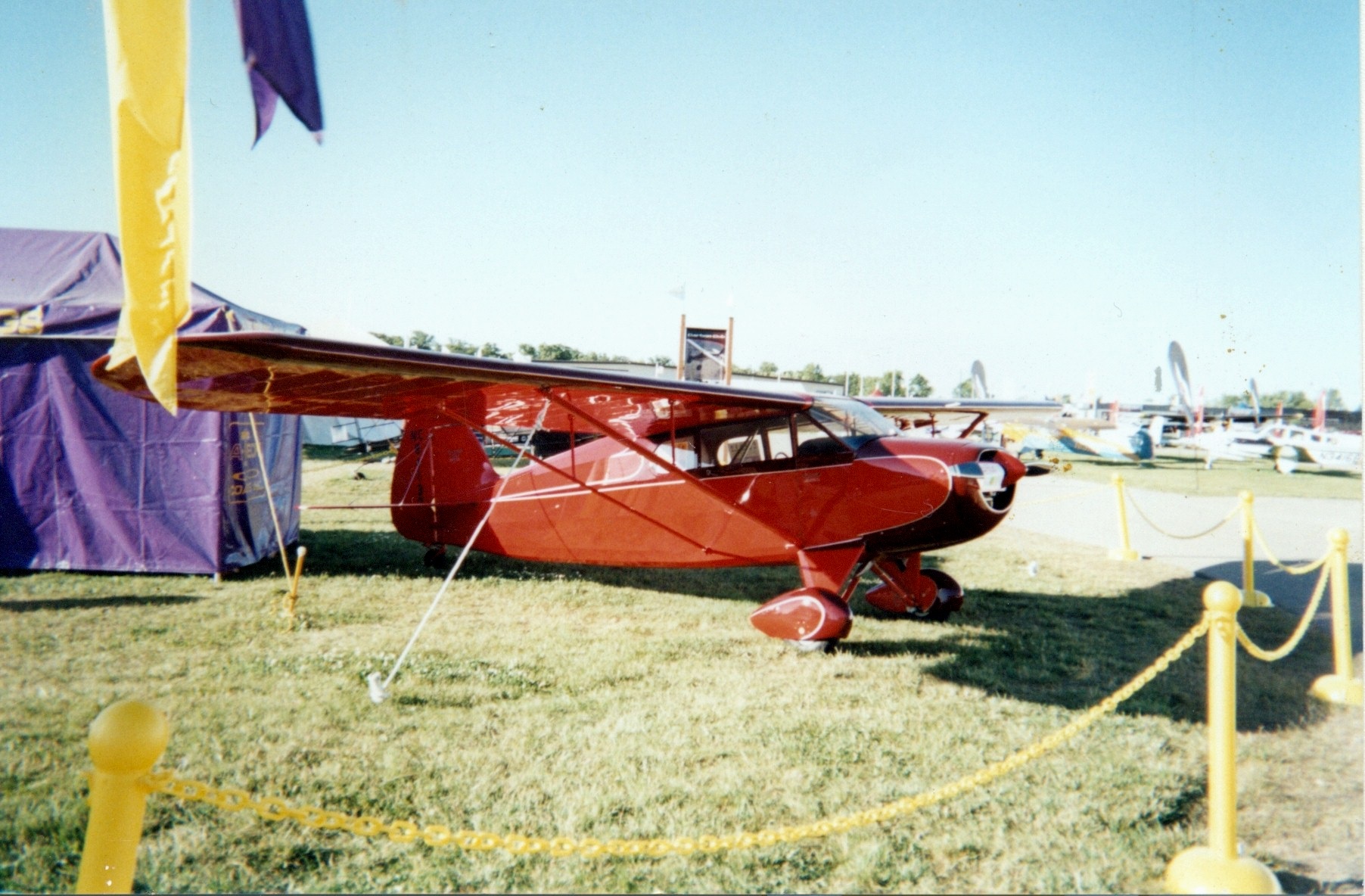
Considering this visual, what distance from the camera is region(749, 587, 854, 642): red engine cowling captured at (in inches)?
205

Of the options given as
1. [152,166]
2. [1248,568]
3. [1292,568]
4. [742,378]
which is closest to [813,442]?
[152,166]

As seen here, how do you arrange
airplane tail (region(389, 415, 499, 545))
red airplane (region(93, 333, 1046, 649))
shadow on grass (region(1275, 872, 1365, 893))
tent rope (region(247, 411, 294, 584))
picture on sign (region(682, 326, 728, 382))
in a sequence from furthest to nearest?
picture on sign (region(682, 326, 728, 382)) < airplane tail (region(389, 415, 499, 545)) < tent rope (region(247, 411, 294, 584)) < red airplane (region(93, 333, 1046, 649)) < shadow on grass (region(1275, 872, 1365, 893))

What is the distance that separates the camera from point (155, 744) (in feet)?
5.57

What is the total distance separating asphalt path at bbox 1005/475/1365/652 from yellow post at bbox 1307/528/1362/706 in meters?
1.72

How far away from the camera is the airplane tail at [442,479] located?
8.32 metres

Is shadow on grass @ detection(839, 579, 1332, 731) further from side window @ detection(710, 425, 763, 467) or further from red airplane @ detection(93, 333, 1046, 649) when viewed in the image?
side window @ detection(710, 425, 763, 467)

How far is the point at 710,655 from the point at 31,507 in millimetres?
7467

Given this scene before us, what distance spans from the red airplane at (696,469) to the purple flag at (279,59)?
1.08m

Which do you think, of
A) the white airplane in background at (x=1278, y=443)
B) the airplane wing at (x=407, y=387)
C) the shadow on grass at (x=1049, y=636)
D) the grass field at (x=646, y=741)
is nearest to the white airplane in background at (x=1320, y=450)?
the white airplane in background at (x=1278, y=443)

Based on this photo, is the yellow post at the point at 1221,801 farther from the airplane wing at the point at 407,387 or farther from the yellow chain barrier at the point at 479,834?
the airplane wing at the point at 407,387

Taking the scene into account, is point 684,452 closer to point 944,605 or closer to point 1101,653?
point 944,605

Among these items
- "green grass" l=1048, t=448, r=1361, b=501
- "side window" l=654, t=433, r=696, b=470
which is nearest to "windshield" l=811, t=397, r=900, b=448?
"side window" l=654, t=433, r=696, b=470

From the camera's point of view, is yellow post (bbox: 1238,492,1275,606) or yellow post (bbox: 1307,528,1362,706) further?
yellow post (bbox: 1238,492,1275,606)

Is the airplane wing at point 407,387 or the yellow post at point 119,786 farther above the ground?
the airplane wing at point 407,387
